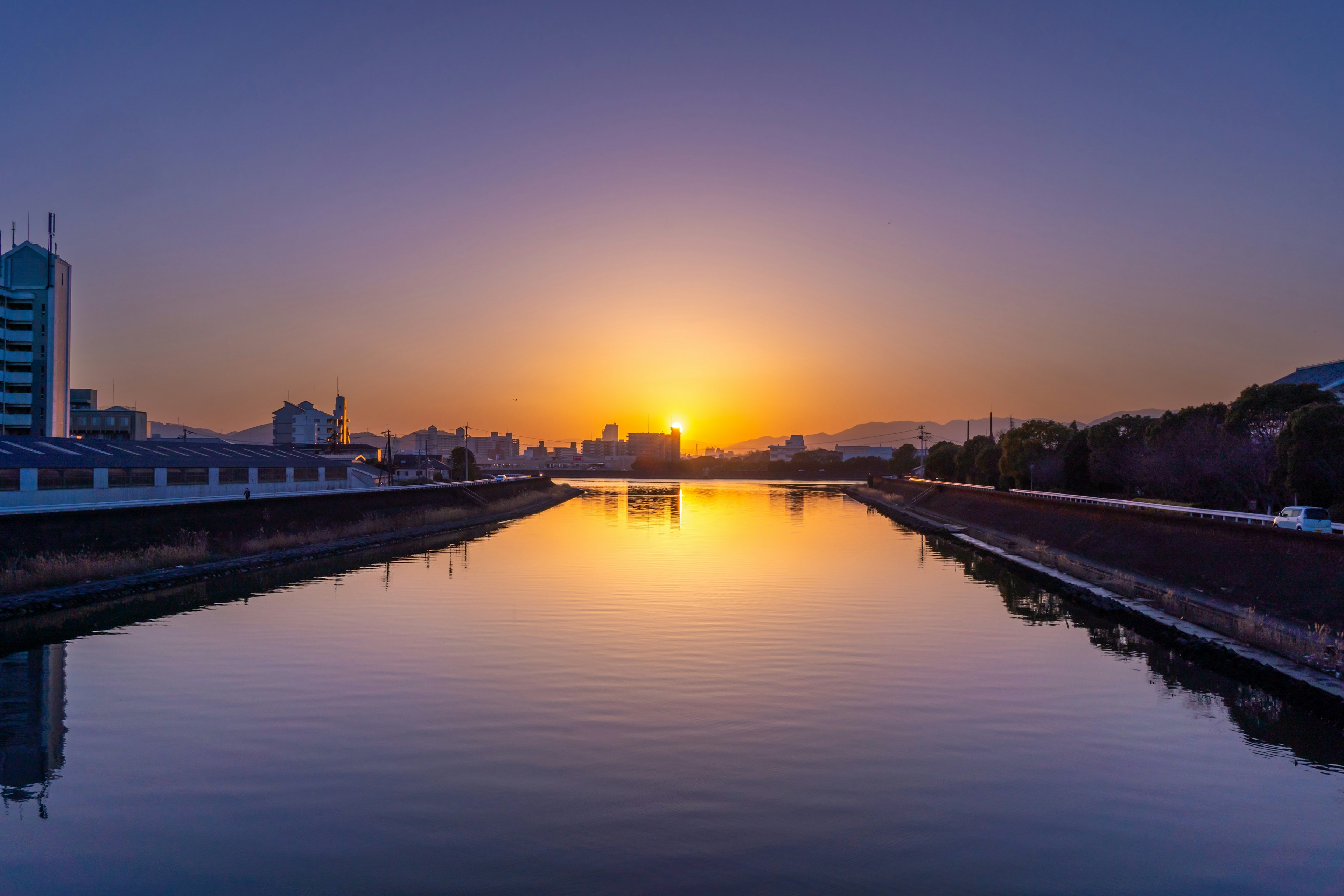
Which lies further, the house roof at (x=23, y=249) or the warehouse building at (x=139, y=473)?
the house roof at (x=23, y=249)

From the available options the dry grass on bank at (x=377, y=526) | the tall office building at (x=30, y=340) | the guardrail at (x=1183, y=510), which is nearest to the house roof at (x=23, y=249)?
the tall office building at (x=30, y=340)

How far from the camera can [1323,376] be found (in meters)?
95.9

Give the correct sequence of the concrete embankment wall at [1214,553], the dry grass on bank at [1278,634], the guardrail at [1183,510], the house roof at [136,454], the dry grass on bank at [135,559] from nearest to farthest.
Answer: the dry grass on bank at [1278,634] → the concrete embankment wall at [1214,553] → the dry grass on bank at [135,559] → the guardrail at [1183,510] → the house roof at [136,454]

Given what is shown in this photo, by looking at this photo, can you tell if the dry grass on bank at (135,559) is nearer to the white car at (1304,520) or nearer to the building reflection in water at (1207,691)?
the building reflection in water at (1207,691)

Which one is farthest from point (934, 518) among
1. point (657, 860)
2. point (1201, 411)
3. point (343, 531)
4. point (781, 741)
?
point (657, 860)

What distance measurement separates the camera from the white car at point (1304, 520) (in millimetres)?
32250

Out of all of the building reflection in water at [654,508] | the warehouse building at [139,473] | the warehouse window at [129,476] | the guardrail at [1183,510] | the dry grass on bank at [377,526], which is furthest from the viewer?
the building reflection in water at [654,508]

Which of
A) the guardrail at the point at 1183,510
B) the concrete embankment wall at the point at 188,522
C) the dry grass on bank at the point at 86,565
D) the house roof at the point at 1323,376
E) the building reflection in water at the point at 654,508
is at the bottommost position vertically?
the building reflection in water at the point at 654,508

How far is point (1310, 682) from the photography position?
66.7 ft

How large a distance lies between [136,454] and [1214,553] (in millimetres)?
59930

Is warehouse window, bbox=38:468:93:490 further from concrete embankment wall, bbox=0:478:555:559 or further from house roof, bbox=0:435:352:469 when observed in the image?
concrete embankment wall, bbox=0:478:555:559

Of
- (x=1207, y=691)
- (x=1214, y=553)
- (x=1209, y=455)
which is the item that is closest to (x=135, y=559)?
(x=1207, y=691)

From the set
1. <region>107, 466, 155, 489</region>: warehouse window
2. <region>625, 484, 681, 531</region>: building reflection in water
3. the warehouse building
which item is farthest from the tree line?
<region>107, 466, 155, 489</region>: warehouse window

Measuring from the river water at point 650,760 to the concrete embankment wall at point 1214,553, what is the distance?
177 inches
